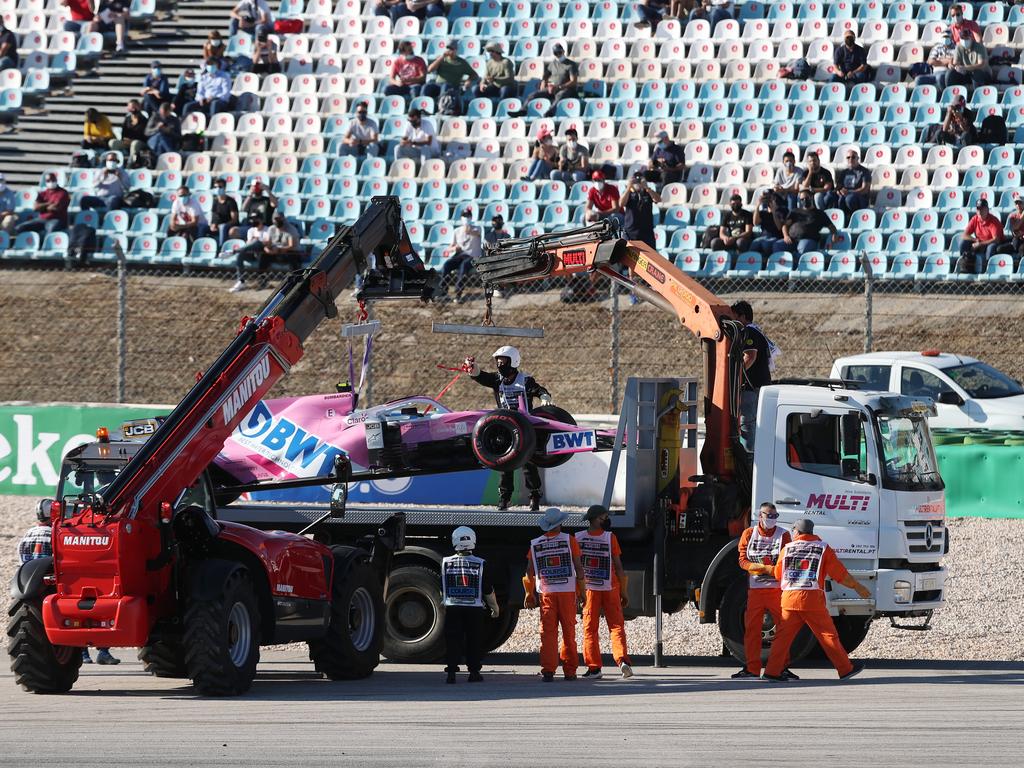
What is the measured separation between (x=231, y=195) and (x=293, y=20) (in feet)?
18.9

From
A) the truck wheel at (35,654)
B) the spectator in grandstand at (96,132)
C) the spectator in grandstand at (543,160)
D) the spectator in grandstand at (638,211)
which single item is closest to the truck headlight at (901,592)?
Result: the truck wheel at (35,654)

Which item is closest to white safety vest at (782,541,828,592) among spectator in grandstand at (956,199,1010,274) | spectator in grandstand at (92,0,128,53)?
spectator in grandstand at (956,199,1010,274)

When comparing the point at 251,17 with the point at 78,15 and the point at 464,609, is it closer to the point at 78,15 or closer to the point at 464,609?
the point at 78,15

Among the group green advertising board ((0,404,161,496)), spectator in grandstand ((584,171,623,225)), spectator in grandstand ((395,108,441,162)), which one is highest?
spectator in grandstand ((395,108,441,162))

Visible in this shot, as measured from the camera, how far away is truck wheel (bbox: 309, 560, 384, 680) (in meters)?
14.1

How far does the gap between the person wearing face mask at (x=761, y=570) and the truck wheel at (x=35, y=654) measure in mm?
5401

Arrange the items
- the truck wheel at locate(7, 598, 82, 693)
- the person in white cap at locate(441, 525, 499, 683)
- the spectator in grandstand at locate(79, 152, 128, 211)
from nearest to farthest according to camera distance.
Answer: the truck wheel at locate(7, 598, 82, 693) < the person in white cap at locate(441, 525, 499, 683) < the spectator in grandstand at locate(79, 152, 128, 211)

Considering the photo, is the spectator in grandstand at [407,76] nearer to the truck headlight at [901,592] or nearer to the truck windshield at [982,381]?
the truck windshield at [982,381]

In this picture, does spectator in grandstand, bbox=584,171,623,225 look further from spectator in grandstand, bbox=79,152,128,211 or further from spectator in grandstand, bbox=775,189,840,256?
spectator in grandstand, bbox=79,152,128,211

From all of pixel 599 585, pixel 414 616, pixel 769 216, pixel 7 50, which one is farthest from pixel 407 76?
pixel 599 585

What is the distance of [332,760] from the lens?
9.90 meters

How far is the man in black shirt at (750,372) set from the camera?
612 inches

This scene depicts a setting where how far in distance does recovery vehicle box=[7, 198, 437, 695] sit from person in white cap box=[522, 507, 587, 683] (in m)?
1.44

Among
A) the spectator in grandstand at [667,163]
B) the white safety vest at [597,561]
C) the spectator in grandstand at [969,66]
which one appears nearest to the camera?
the white safety vest at [597,561]
